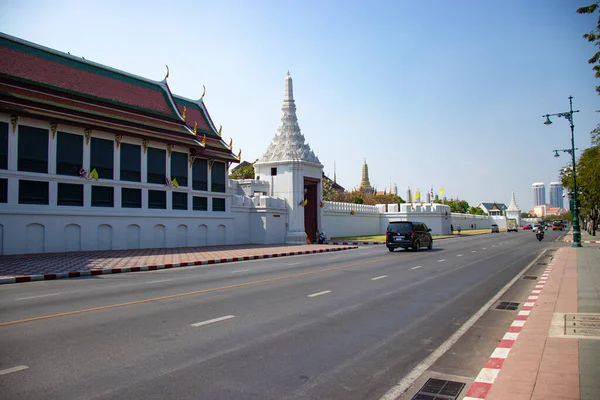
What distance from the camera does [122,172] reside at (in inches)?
1097

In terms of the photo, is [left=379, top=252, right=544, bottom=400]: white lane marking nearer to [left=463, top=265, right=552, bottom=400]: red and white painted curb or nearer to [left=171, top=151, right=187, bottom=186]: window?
[left=463, top=265, right=552, bottom=400]: red and white painted curb

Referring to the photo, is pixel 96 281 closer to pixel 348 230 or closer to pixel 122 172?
pixel 122 172

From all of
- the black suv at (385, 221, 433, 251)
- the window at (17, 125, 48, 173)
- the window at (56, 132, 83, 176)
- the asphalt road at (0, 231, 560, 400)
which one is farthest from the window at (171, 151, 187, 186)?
the asphalt road at (0, 231, 560, 400)

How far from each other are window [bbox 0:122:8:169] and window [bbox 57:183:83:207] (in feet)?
9.33

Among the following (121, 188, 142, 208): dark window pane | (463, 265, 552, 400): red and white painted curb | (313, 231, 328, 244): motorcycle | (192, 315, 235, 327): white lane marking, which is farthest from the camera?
(313, 231, 328, 244): motorcycle

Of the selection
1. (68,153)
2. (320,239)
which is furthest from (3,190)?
(320,239)

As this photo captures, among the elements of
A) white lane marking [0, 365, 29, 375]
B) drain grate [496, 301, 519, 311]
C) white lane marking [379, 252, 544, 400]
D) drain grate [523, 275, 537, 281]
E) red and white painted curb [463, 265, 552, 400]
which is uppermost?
white lane marking [0, 365, 29, 375]

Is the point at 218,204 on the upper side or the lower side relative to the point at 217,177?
lower

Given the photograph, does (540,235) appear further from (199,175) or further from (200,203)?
(199,175)

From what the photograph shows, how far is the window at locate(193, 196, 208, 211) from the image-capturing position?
3278cm

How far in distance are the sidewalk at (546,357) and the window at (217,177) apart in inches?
1082

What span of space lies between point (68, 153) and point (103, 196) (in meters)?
3.05

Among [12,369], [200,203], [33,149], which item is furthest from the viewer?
[200,203]

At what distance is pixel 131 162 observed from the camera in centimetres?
2842
